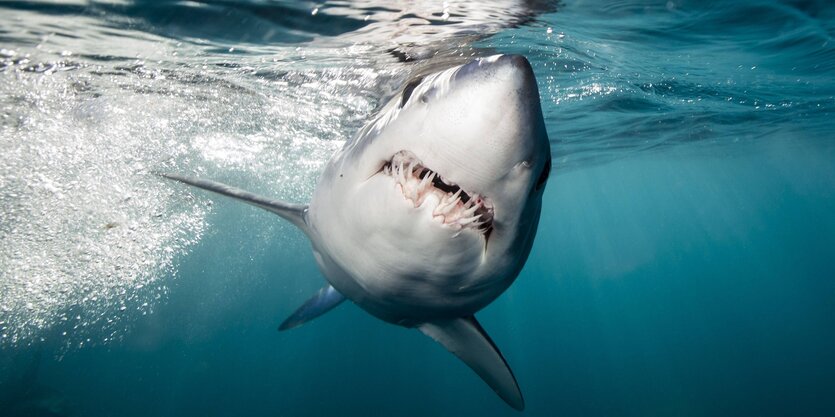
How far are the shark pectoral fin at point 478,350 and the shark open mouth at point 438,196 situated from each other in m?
1.79

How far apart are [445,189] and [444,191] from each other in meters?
0.05

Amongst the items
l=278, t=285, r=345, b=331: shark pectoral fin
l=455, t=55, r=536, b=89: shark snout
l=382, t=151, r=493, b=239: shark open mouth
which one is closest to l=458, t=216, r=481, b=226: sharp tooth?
l=382, t=151, r=493, b=239: shark open mouth

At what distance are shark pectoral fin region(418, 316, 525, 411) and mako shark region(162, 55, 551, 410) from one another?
614mm

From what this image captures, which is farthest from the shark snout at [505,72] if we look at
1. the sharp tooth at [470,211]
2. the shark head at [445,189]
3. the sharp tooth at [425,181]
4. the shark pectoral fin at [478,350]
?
the shark pectoral fin at [478,350]

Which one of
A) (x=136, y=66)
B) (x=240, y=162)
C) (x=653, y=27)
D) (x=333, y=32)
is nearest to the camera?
(x=333, y=32)

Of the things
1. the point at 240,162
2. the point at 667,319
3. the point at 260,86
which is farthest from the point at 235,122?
the point at 667,319

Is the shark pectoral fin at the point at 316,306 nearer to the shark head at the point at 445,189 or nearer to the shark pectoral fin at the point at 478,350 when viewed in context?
the shark pectoral fin at the point at 478,350

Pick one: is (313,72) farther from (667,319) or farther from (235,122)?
(667,319)

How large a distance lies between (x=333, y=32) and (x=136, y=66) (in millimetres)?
3861

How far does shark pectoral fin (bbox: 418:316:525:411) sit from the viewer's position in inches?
139

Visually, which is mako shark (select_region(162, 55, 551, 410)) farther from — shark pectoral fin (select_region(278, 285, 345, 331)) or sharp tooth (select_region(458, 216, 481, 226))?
shark pectoral fin (select_region(278, 285, 345, 331))

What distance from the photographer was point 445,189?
200 centimetres

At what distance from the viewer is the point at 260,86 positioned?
907cm

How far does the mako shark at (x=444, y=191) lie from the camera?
60.7 inches
